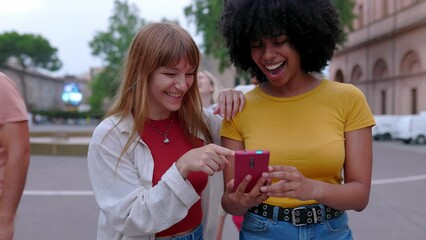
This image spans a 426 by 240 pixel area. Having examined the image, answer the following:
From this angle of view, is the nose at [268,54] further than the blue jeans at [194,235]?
No

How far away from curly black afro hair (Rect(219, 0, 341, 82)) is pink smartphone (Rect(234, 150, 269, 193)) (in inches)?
22.9

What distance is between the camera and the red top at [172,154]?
6.97 ft

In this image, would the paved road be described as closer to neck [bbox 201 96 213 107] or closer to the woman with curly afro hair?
neck [bbox 201 96 213 107]

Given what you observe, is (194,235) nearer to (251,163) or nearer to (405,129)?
(251,163)

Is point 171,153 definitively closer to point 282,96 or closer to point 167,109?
point 167,109

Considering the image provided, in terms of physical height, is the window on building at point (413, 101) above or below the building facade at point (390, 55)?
below

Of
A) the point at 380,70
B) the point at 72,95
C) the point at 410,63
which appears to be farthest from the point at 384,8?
the point at 72,95

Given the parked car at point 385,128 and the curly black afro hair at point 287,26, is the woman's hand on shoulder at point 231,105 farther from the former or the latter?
the parked car at point 385,128

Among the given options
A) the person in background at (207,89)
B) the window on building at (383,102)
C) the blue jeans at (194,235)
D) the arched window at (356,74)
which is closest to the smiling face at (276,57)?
the blue jeans at (194,235)

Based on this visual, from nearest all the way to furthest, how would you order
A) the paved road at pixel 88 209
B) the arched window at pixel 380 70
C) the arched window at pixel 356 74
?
the paved road at pixel 88 209
the arched window at pixel 380 70
the arched window at pixel 356 74

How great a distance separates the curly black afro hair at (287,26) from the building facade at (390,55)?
28037 mm

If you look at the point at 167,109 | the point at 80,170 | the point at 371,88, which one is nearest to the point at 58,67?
the point at 371,88

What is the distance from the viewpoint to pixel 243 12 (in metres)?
2.10

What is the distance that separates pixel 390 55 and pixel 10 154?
36.2 meters
